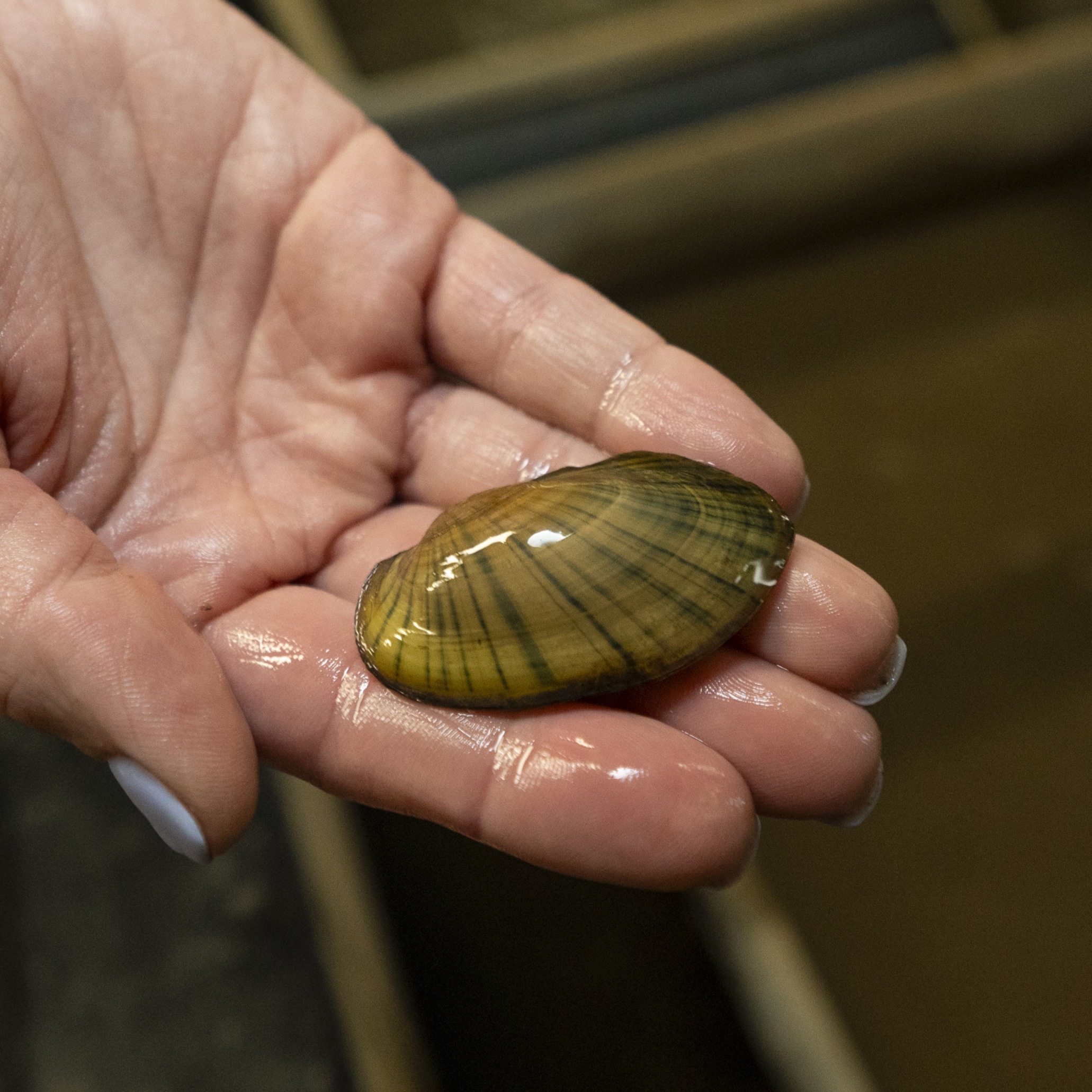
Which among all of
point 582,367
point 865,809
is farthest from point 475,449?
point 865,809

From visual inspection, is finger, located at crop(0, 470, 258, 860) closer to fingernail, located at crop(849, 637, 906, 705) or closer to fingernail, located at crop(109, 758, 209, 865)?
fingernail, located at crop(109, 758, 209, 865)

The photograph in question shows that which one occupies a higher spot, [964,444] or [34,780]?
[964,444]

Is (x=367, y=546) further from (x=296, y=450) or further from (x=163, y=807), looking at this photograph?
(x=163, y=807)

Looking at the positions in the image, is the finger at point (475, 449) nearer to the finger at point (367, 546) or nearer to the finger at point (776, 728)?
the finger at point (367, 546)

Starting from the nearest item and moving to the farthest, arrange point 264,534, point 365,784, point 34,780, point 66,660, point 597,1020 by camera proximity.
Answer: point 66,660, point 365,784, point 264,534, point 597,1020, point 34,780

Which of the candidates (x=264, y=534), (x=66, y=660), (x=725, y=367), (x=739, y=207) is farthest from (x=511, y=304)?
(x=739, y=207)

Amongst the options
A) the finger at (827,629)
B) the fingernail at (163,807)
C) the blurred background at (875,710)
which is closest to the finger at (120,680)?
the fingernail at (163,807)

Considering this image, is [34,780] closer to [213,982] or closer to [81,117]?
[213,982]
